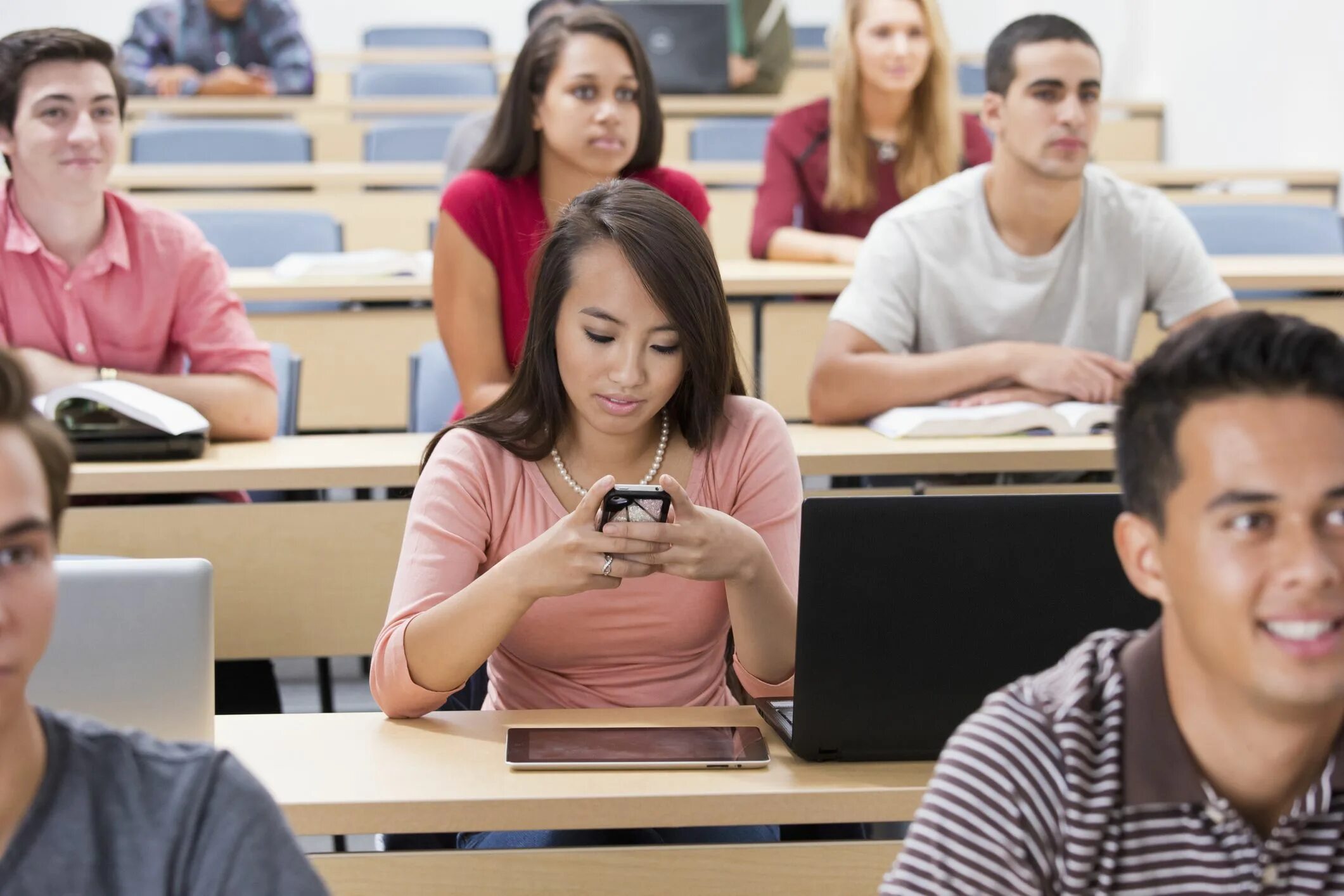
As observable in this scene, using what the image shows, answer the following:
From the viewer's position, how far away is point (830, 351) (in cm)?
256

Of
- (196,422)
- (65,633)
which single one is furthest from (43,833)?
(196,422)

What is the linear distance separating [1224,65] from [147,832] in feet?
17.1

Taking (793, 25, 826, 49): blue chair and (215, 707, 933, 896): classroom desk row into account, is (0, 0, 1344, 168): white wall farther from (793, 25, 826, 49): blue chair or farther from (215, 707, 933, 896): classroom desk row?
(215, 707, 933, 896): classroom desk row

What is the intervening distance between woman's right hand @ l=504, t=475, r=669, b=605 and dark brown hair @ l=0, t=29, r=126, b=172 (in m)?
1.49

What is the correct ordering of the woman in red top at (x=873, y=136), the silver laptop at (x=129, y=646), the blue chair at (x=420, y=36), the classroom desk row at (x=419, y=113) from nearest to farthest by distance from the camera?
the silver laptop at (x=129, y=646) < the woman in red top at (x=873, y=136) < the classroom desk row at (x=419, y=113) < the blue chair at (x=420, y=36)

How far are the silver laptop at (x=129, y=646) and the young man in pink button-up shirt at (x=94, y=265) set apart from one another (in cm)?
128

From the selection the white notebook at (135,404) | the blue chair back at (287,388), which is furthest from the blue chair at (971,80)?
the white notebook at (135,404)

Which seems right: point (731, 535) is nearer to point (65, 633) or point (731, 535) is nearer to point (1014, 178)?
point (65, 633)

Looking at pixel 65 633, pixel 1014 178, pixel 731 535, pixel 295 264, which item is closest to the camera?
pixel 65 633

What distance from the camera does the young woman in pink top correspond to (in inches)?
62.3

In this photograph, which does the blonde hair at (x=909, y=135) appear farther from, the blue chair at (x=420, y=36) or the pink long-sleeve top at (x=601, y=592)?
the blue chair at (x=420, y=36)

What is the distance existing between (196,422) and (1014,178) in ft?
4.58

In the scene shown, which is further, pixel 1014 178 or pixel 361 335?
pixel 361 335

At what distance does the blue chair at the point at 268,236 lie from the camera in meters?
3.79
